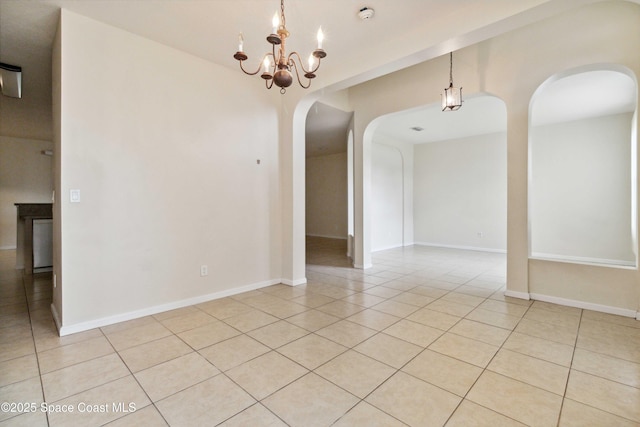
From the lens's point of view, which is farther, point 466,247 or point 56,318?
point 466,247

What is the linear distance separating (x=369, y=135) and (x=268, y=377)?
181 inches

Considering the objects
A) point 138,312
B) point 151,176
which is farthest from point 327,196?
point 138,312

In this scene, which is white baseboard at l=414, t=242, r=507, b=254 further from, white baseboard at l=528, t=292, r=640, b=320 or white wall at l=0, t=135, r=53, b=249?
white wall at l=0, t=135, r=53, b=249

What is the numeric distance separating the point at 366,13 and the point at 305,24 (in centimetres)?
60

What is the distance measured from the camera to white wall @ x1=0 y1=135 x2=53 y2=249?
7.37 meters

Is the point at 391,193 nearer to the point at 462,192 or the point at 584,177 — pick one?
the point at 462,192

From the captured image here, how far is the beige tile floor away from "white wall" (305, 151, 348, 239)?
648cm

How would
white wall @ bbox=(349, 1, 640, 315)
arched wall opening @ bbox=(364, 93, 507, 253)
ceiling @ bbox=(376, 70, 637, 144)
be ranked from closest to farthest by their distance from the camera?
white wall @ bbox=(349, 1, 640, 315) < ceiling @ bbox=(376, 70, 637, 144) < arched wall opening @ bbox=(364, 93, 507, 253)

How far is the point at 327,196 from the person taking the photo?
1045 cm

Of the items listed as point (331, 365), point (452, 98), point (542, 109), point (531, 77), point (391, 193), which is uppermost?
point (542, 109)

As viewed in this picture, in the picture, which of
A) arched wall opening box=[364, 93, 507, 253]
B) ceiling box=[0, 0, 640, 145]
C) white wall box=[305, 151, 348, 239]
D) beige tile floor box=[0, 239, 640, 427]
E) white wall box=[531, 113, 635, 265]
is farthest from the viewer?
white wall box=[305, 151, 348, 239]

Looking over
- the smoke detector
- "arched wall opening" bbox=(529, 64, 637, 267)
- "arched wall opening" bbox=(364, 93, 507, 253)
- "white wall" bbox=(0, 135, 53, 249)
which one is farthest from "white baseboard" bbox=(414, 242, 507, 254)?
"white wall" bbox=(0, 135, 53, 249)

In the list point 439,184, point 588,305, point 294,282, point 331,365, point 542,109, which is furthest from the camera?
point 439,184

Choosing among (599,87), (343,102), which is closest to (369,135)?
(343,102)
